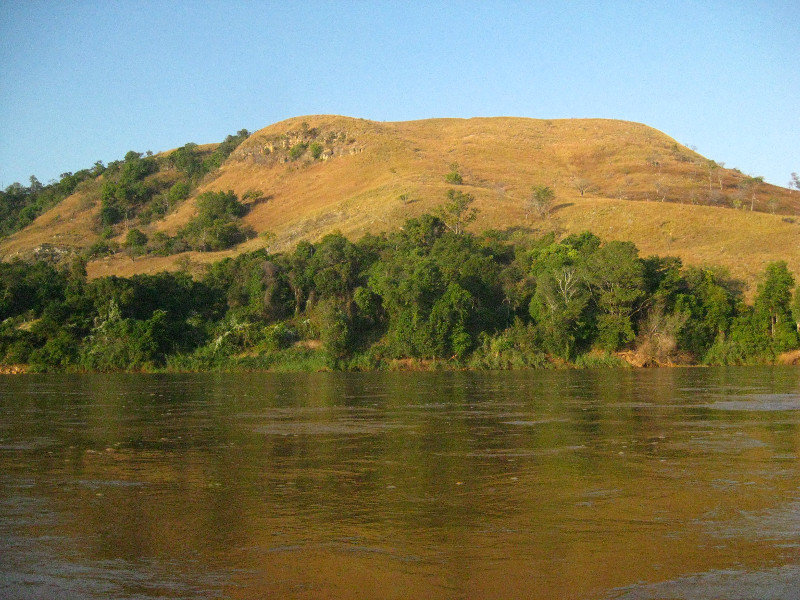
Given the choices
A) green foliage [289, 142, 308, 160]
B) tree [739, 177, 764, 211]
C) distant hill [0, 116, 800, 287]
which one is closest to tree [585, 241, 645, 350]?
distant hill [0, 116, 800, 287]

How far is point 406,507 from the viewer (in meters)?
12.0

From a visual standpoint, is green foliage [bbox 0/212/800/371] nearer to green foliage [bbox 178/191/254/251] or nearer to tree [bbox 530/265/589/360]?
tree [bbox 530/265/589/360]

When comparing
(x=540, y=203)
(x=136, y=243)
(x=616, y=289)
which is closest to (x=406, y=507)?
(x=616, y=289)

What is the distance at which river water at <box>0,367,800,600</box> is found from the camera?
28.4 ft

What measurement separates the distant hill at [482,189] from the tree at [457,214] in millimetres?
2111

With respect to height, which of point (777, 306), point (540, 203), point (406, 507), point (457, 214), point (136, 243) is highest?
point (540, 203)

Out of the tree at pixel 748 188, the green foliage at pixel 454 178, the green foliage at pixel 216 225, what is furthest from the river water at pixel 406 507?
the tree at pixel 748 188

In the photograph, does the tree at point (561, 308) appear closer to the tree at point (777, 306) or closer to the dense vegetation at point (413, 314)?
the dense vegetation at point (413, 314)

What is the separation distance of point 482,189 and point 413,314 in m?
54.4

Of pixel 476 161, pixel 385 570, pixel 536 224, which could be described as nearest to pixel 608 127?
pixel 476 161

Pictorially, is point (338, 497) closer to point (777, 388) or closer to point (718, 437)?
point (718, 437)

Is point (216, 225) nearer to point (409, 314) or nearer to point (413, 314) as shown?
point (409, 314)

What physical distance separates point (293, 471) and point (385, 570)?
661 cm

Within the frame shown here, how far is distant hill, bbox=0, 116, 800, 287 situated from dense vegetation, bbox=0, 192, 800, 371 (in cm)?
1285
